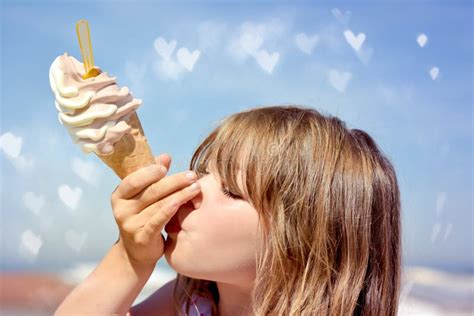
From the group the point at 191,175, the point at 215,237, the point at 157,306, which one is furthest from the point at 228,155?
the point at 157,306

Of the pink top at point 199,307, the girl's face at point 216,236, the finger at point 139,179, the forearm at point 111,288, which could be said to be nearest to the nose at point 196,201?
the girl's face at point 216,236

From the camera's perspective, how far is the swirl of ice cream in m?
1.55

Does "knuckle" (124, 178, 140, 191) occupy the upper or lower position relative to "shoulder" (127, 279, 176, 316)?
upper

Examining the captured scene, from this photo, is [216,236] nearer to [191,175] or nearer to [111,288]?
[191,175]

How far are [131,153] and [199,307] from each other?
21.5 inches

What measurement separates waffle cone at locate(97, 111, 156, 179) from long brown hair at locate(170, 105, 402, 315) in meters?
0.16

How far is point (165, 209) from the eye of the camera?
5.11ft

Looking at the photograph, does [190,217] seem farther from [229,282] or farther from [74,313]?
[74,313]

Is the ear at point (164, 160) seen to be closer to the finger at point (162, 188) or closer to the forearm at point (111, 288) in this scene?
the finger at point (162, 188)

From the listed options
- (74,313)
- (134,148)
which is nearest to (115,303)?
(74,313)

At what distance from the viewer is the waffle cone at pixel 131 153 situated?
64.1 inches

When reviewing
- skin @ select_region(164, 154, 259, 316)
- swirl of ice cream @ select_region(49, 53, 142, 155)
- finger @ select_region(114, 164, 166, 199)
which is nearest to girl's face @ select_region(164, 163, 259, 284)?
skin @ select_region(164, 154, 259, 316)

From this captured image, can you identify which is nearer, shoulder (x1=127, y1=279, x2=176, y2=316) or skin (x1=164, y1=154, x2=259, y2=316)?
skin (x1=164, y1=154, x2=259, y2=316)

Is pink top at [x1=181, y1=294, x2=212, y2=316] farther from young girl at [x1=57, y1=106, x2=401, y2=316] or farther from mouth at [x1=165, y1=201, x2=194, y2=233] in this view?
mouth at [x1=165, y1=201, x2=194, y2=233]
